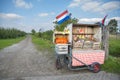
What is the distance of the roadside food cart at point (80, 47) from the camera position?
6098 mm

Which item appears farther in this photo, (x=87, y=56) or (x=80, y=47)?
(x=80, y=47)

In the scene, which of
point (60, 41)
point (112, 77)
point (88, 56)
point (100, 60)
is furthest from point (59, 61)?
point (112, 77)

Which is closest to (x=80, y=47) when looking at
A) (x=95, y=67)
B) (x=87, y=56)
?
(x=87, y=56)

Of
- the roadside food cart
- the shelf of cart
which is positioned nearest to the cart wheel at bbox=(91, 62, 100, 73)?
the roadside food cart

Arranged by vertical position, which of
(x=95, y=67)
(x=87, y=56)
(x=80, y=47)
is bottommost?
(x=95, y=67)

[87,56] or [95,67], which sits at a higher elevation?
[87,56]

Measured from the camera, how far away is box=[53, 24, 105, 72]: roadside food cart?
6098mm

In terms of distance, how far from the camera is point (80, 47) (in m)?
6.73

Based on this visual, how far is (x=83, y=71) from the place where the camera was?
20.5 feet

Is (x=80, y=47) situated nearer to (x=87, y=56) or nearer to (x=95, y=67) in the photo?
(x=87, y=56)

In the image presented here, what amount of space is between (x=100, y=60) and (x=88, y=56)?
640mm

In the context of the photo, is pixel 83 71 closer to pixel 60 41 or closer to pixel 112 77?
pixel 112 77

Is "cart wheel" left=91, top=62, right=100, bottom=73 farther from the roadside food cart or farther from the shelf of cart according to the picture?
the shelf of cart

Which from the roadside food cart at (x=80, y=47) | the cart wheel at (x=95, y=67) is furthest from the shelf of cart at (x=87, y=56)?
the cart wheel at (x=95, y=67)
